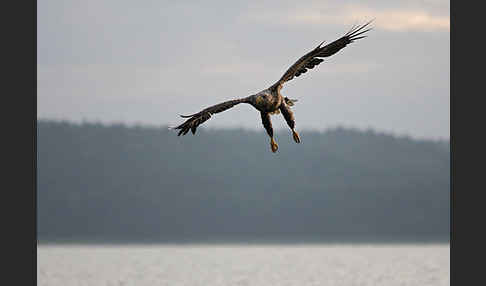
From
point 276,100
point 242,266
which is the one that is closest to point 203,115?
point 276,100

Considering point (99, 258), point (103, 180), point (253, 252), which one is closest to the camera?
point (99, 258)

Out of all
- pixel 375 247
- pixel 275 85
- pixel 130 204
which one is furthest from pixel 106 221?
pixel 275 85

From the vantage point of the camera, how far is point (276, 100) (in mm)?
16984

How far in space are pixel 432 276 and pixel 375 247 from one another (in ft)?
163

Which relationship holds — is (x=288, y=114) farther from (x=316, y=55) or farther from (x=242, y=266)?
(x=242, y=266)

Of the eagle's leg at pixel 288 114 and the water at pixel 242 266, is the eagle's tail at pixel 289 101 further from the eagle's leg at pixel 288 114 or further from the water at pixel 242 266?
the water at pixel 242 266

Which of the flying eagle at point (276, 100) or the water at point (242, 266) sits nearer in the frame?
the flying eagle at point (276, 100)

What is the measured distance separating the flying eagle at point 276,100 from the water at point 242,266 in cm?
4386

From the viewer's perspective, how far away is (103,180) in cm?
11394

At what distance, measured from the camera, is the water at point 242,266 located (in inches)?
2501

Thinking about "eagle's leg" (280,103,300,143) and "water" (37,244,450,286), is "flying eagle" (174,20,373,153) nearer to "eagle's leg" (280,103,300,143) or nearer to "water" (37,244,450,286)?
"eagle's leg" (280,103,300,143)

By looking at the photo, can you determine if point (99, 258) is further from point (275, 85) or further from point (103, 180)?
point (275, 85)

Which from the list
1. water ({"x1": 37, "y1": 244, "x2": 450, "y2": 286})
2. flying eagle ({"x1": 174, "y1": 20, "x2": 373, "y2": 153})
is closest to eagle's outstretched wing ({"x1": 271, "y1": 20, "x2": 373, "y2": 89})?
flying eagle ({"x1": 174, "y1": 20, "x2": 373, "y2": 153})

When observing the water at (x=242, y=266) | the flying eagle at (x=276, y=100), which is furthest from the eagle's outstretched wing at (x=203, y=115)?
the water at (x=242, y=266)
